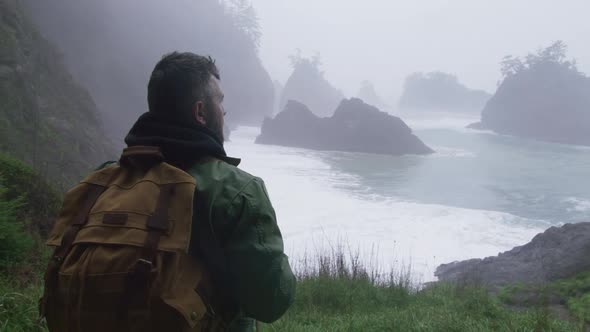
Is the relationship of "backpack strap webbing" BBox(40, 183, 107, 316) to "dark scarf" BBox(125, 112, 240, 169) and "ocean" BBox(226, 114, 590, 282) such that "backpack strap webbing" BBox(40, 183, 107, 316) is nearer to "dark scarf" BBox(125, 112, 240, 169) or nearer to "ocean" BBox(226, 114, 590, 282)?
"dark scarf" BBox(125, 112, 240, 169)

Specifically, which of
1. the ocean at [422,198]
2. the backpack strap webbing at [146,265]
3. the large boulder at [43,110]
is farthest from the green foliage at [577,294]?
the large boulder at [43,110]

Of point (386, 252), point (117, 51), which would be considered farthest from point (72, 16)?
point (386, 252)

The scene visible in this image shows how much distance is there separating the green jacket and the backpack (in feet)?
0.30

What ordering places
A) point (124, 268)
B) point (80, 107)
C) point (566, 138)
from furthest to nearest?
point (566, 138)
point (80, 107)
point (124, 268)

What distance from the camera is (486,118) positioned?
6278cm

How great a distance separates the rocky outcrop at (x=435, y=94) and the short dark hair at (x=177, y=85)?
75.5m

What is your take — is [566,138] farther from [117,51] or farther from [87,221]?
[87,221]

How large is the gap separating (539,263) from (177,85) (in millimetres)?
9393

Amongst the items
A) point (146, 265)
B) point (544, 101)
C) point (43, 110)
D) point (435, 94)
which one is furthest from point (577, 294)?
point (435, 94)

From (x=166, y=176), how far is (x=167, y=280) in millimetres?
304

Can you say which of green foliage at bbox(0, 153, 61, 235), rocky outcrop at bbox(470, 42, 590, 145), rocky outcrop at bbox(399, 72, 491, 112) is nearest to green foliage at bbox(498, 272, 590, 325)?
green foliage at bbox(0, 153, 61, 235)

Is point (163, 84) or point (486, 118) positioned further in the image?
point (486, 118)

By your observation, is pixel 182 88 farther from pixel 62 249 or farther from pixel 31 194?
pixel 31 194

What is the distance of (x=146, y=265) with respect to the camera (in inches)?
46.3
